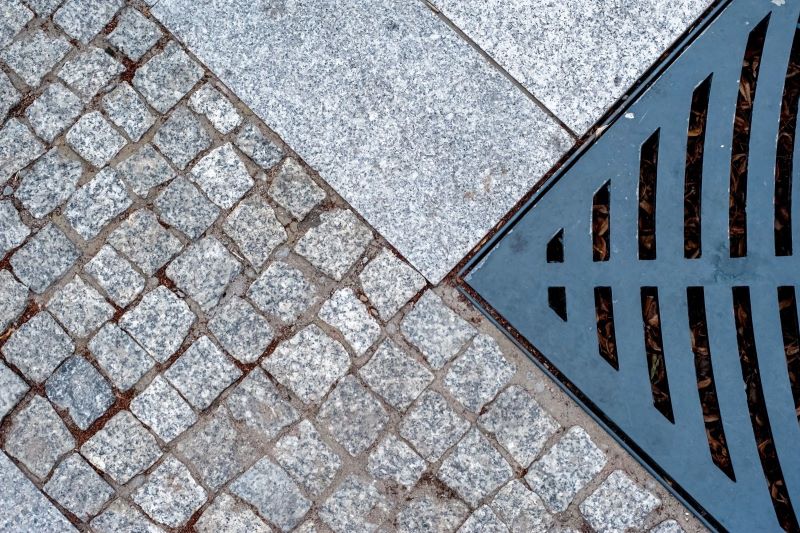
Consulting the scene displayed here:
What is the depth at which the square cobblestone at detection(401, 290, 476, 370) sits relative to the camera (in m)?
2.40

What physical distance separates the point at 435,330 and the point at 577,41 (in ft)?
3.68

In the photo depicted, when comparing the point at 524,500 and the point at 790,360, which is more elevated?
the point at 790,360

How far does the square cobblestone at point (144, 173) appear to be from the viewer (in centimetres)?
248

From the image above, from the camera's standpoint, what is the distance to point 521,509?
2355 millimetres

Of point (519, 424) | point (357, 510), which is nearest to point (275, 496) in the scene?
point (357, 510)

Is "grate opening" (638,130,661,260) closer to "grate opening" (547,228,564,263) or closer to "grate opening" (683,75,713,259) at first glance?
"grate opening" (683,75,713,259)

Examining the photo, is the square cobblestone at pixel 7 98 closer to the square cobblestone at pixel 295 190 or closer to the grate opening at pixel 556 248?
the square cobblestone at pixel 295 190

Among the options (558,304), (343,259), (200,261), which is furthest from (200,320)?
(558,304)

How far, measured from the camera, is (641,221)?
241 centimetres

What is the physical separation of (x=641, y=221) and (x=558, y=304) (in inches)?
15.8

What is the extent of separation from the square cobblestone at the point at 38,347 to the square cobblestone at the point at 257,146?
897 millimetres

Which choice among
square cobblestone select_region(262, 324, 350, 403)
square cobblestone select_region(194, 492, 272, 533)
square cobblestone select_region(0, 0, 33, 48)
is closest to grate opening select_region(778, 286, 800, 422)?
square cobblestone select_region(262, 324, 350, 403)

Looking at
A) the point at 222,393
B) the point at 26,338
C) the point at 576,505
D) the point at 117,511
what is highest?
the point at 576,505

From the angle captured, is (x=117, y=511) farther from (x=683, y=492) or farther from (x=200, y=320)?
(x=683, y=492)
